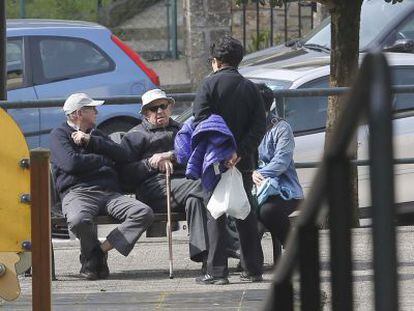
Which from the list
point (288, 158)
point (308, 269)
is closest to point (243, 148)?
point (288, 158)

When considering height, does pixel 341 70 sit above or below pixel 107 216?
above

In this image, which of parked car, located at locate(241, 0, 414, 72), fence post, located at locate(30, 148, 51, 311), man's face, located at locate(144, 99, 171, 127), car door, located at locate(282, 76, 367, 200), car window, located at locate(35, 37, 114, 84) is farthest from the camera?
car window, located at locate(35, 37, 114, 84)

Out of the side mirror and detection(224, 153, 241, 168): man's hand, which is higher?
the side mirror

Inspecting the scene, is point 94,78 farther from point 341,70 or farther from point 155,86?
point 341,70

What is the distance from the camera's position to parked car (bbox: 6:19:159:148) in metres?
13.1

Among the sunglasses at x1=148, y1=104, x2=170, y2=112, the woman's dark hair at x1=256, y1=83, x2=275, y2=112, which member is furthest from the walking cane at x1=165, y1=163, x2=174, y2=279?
the woman's dark hair at x1=256, y1=83, x2=275, y2=112

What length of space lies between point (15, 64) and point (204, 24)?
4944 mm

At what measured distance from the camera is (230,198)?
7.65m

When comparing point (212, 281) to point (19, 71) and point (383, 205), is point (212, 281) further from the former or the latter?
point (19, 71)

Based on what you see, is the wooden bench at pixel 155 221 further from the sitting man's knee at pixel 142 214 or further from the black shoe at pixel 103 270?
the black shoe at pixel 103 270

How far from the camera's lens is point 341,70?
30.6 feet

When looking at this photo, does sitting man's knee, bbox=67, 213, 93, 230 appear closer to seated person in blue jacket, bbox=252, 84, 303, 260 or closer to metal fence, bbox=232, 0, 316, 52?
seated person in blue jacket, bbox=252, 84, 303, 260

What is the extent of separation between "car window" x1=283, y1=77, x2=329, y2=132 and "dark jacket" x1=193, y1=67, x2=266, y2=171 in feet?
7.82

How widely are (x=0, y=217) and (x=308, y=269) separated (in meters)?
3.87
